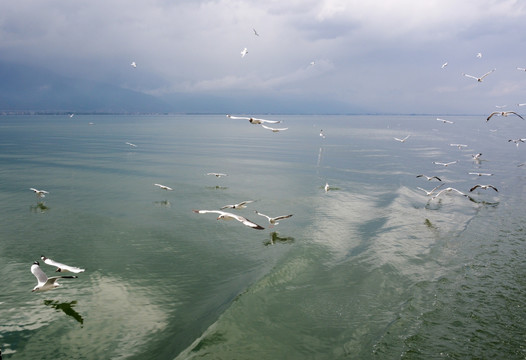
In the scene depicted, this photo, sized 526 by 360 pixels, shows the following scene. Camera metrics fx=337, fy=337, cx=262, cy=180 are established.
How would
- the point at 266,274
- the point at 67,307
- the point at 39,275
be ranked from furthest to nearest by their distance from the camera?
the point at 266,274, the point at 67,307, the point at 39,275

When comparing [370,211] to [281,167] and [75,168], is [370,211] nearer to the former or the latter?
[281,167]

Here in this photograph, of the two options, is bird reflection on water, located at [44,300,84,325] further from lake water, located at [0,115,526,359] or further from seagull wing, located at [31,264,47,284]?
seagull wing, located at [31,264,47,284]

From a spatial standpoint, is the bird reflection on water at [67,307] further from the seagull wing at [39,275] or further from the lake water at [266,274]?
the seagull wing at [39,275]

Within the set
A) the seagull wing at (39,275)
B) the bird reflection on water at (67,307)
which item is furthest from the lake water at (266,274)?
the seagull wing at (39,275)

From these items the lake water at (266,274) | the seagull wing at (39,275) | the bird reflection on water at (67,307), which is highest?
the seagull wing at (39,275)

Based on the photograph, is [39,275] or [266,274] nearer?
[39,275]

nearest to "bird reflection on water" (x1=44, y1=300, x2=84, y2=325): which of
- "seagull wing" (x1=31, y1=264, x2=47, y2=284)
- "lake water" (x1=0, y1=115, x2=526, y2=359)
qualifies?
"lake water" (x1=0, y1=115, x2=526, y2=359)

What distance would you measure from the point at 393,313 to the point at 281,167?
39.4m

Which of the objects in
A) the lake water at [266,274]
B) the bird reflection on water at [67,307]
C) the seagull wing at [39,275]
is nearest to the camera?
the lake water at [266,274]

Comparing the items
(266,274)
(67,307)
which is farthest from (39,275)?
(266,274)

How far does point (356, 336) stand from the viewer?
40.3 feet

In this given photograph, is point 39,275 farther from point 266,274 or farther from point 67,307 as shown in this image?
point 266,274

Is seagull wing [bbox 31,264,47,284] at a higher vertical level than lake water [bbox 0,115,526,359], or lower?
higher

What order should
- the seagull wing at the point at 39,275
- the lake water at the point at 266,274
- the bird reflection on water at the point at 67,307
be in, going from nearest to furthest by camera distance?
1. the lake water at the point at 266,274
2. the seagull wing at the point at 39,275
3. the bird reflection on water at the point at 67,307
